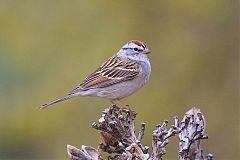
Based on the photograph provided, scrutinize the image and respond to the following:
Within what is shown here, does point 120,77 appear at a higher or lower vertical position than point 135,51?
lower

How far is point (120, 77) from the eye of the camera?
5.09 meters

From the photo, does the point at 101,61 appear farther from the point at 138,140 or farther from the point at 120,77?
the point at 138,140

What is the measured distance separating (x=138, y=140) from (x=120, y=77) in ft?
7.93

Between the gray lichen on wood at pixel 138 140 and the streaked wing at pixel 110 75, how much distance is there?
2105mm

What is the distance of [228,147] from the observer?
745 centimetres

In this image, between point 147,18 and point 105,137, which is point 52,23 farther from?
point 105,137

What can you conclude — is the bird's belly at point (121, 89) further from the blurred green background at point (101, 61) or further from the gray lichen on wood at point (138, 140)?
the blurred green background at point (101, 61)

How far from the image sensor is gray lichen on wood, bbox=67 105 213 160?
100 inches

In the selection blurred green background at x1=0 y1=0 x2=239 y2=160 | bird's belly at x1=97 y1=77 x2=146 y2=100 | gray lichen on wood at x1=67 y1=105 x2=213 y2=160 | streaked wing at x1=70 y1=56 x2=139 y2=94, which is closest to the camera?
gray lichen on wood at x1=67 y1=105 x2=213 y2=160

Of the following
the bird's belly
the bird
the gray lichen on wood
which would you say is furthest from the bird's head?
the gray lichen on wood

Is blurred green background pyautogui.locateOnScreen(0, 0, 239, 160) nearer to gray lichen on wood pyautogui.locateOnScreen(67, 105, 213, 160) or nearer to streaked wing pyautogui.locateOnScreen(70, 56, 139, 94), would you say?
streaked wing pyautogui.locateOnScreen(70, 56, 139, 94)

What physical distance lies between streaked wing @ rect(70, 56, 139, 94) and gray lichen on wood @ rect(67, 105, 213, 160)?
6.91 ft

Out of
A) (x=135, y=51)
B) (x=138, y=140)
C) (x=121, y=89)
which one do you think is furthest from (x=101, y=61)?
(x=138, y=140)

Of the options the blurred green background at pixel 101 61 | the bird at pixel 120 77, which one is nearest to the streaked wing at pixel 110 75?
the bird at pixel 120 77
